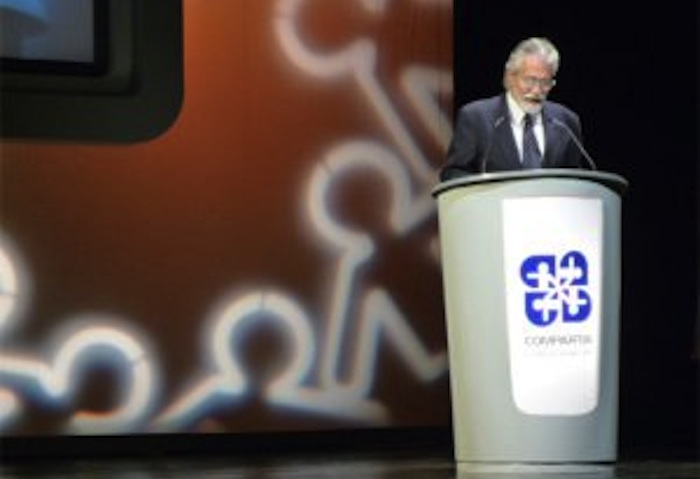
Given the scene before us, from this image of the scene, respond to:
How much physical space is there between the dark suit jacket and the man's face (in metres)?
0.06

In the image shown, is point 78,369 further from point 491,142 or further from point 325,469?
point 491,142

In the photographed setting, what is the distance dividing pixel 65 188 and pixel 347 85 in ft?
3.06

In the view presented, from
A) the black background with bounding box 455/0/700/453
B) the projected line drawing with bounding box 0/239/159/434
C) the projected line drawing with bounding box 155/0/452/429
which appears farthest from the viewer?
the black background with bounding box 455/0/700/453

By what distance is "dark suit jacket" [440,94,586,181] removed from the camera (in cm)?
313

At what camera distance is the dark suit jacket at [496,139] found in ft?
10.3

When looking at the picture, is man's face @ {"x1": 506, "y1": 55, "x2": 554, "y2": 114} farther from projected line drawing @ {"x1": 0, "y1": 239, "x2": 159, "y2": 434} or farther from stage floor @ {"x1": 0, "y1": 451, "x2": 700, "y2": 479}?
projected line drawing @ {"x1": 0, "y1": 239, "x2": 159, "y2": 434}

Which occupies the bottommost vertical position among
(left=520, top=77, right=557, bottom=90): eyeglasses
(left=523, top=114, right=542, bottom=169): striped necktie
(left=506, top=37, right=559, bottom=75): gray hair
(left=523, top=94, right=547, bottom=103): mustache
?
(left=523, top=114, right=542, bottom=169): striped necktie

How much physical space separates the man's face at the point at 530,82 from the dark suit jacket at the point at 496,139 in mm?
64

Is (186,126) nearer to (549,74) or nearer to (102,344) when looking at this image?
(102,344)

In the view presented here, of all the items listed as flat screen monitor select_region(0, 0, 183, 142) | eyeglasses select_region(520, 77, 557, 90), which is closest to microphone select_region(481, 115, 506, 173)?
eyeglasses select_region(520, 77, 557, 90)

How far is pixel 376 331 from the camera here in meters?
4.30

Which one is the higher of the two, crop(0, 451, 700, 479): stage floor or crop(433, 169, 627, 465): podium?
crop(433, 169, 627, 465): podium

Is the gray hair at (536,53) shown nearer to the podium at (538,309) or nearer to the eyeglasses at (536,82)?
the eyeglasses at (536,82)

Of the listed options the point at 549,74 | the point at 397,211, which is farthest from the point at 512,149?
the point at 397,211
